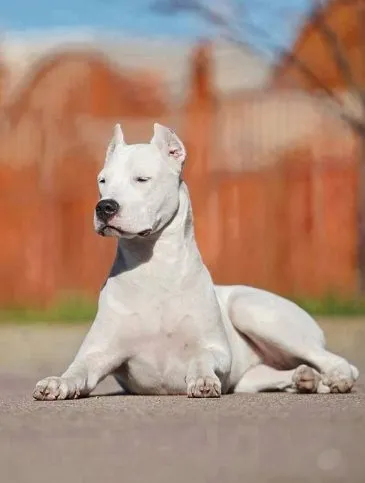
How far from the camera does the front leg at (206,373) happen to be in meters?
7.00

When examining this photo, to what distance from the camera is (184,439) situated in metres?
5.46

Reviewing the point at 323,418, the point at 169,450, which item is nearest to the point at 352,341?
the point at 323,418

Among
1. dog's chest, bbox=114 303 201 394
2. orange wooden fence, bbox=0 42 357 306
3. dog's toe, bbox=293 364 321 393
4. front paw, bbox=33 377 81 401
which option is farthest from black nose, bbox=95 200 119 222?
orange wooden fence, bbox=0 42 357 306

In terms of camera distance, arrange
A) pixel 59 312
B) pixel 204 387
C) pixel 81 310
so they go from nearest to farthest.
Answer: pixel 204 387
pixel 81 310
pixel 59 312

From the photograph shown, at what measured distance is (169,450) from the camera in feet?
16.9

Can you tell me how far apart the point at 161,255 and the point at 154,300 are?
0.24 m

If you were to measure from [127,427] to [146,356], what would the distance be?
1.51m

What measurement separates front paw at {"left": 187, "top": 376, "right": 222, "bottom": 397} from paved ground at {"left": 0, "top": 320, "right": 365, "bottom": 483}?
79 mm

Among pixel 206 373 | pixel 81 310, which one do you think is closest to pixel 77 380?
pixel 206 373

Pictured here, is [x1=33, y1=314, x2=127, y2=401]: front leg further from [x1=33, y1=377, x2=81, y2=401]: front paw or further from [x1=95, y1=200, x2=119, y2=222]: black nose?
[x1=95, y1=200, x2=119, y2=222]: black nose

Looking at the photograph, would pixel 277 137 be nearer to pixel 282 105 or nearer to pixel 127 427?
pixel 282 105

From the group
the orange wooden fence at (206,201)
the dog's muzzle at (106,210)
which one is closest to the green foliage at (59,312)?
the orange wooden fence at (206,201)

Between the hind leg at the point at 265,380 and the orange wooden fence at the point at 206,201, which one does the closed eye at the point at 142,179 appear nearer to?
the hind leg at the point at 265,380

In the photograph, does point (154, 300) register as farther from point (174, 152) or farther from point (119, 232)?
point (174, 152)
